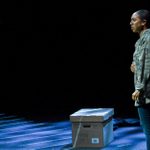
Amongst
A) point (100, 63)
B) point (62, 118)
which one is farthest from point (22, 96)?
point (62, 118)

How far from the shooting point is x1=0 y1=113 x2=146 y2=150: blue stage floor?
13.3ft

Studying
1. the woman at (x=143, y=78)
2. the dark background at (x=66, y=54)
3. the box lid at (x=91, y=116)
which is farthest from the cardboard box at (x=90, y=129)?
the dark background at (x=66, y=54)

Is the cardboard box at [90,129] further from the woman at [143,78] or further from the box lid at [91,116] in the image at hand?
Answer: the woman at [143,78]

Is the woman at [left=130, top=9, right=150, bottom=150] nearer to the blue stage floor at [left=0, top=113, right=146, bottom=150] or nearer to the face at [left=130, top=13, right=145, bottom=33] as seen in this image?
the face at [left=130, top=13, right=145, bottom=33]

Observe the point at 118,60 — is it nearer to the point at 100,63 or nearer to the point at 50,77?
the point at 100,63

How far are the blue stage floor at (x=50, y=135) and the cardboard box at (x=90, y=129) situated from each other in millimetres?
109

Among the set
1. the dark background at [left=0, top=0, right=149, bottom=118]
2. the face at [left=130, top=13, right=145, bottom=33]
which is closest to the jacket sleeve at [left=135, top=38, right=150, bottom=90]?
the face at [left=130, top=13, right=145, bottom=33]

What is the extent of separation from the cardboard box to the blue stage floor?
0.11m

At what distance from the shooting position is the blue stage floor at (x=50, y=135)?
4.05 meters

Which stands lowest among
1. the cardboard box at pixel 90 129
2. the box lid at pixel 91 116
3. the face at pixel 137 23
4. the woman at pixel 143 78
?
the cardboard box at pixel 90 129

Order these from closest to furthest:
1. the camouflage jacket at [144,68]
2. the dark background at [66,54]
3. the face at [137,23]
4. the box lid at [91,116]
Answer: the camouflage jacket at [144,68]
the face at [137,23]
the box lid at [91,116]
the dark background at [66,54]

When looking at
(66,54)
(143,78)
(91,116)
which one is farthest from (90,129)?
(66,54)

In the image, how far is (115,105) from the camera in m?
7.41

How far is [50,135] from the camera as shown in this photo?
15.4 ft
